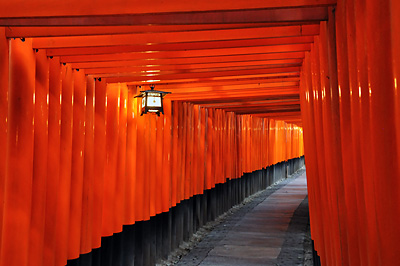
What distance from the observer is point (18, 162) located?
3.84m

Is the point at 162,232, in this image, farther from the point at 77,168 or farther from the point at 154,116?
the point at 77,168

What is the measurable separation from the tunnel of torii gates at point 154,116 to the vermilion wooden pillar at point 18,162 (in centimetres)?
1

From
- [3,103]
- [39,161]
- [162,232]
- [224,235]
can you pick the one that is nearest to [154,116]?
[162,232]

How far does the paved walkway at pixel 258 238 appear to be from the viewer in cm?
807

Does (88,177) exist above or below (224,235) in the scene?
above

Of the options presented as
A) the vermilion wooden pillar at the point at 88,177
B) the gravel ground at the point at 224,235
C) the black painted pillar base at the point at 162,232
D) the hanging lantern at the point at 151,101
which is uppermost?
the hanging lantern at the point at 151,101

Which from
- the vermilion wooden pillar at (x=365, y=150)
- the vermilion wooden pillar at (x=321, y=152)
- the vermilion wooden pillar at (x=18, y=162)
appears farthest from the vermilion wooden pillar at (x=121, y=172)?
the vermilion wooden pillar at (x=365, y=150)

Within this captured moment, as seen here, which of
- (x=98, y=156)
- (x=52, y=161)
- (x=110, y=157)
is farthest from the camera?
(x=110, y=157)

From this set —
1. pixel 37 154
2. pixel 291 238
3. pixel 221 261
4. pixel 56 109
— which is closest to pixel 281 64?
pixel 56 109

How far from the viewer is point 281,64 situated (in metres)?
5.23

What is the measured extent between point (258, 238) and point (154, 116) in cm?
439

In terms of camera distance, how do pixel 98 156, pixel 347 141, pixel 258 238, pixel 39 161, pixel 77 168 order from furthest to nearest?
pixel 258 238
pixel 98 156
pixel 77 168
pixel 39 161
pixel 347 141

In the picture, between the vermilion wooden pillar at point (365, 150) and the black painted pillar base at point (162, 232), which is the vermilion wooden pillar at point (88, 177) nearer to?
the black painted pillar base at point (162, 232)

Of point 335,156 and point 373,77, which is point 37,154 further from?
point 373,77
